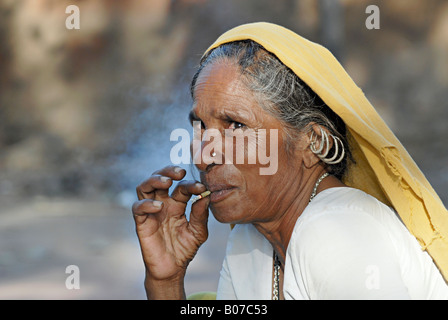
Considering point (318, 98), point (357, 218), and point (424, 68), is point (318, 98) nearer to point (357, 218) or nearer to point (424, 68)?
point (357, 218)

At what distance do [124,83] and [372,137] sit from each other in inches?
260

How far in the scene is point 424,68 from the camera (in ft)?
27.1

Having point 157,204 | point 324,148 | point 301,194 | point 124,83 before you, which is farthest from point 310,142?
point 124,83

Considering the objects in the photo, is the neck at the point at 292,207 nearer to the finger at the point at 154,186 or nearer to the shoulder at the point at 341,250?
the shoulder at the point at 341,250

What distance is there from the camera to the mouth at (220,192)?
2.18 metres

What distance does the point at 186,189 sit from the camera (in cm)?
241

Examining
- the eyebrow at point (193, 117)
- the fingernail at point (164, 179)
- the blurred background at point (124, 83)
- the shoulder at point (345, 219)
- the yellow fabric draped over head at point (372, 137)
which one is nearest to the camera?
the shoulder at point (345, 219)

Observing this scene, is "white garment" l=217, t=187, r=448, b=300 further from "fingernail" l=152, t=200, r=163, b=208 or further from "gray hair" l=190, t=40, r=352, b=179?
"fingernail" l=152, t=200, r=163, b=208

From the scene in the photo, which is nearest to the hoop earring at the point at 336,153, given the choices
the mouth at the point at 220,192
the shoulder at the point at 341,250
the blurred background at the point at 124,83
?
the shoulder at the point at 341,250

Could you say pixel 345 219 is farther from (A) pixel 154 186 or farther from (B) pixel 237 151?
(A) pixel 154 186

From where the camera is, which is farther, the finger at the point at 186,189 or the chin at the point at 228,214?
the finger at the point at 186,189

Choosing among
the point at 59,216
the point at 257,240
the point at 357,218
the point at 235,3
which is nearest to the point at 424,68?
the point at 235,3

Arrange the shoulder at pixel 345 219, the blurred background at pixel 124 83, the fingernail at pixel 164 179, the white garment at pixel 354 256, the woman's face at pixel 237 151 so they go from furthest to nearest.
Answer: the blurred background at pixel 124 83 < the fingernail at pixel 164 179 < the woman's face at pixel 237 151 < the shoulder at pixel 345 219 < the white garment at pixel 354 256

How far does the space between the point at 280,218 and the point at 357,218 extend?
0.48 metres
